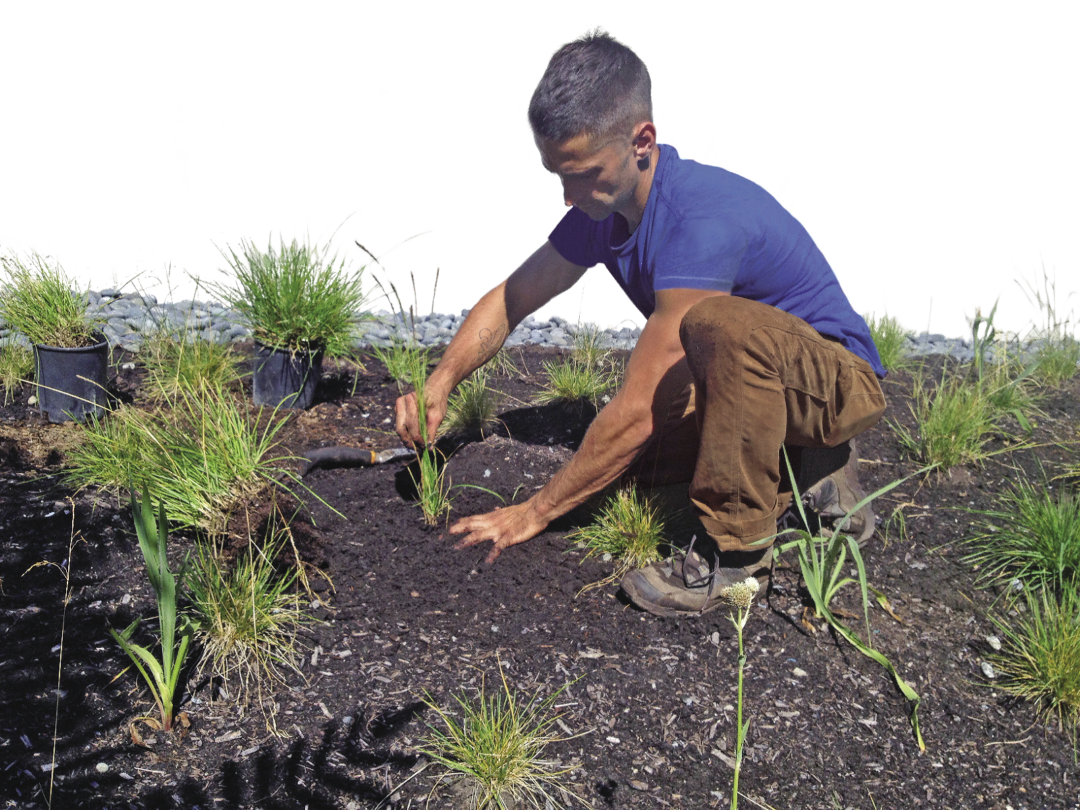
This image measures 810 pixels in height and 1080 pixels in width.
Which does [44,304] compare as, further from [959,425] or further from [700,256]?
[959,425]

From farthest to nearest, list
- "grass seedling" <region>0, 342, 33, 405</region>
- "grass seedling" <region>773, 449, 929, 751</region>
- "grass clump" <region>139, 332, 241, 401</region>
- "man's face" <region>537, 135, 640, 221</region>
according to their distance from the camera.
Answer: "grass seedling" <region>0, 342, 33, 405</region>
"grass clump" <region>139, 332, 241, 401</region>
"man's face" <region>537, 135, 640, 221</region>
"grass seedling" <region>773, 449, 929, 751</region>

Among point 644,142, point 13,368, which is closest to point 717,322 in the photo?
point 644,142

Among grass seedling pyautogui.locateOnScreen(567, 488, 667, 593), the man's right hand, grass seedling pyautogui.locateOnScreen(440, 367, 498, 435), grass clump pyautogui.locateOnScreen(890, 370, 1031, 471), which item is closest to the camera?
grass seedling pyautogui.locateOnScreen(567, 488, 667, 593)

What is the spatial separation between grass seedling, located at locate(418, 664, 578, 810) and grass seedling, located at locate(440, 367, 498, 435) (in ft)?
5.45

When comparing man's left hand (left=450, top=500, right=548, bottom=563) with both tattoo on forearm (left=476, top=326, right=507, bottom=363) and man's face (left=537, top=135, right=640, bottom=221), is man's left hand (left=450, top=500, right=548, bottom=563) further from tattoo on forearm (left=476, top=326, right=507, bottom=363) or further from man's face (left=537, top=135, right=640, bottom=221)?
man's face (left=537, top=135, right=640, bottom=221)

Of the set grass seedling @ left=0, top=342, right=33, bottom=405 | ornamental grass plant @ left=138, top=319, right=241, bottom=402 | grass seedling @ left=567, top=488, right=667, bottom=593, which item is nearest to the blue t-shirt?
grass seedling @ left=567, top=488, right=667, bottom=593

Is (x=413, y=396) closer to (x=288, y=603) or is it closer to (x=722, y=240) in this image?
(x=288, y=603)

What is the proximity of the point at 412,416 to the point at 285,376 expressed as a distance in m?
1.18

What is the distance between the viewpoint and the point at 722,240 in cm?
264

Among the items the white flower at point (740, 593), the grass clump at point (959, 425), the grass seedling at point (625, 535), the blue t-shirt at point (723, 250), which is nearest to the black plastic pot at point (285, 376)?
the blue t-shirt at point (723, 250)

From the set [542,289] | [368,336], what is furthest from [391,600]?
[368,336]

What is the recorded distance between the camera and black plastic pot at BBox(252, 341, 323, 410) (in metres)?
3.96

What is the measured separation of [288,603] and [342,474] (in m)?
0.83

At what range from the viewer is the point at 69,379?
3787 mm
